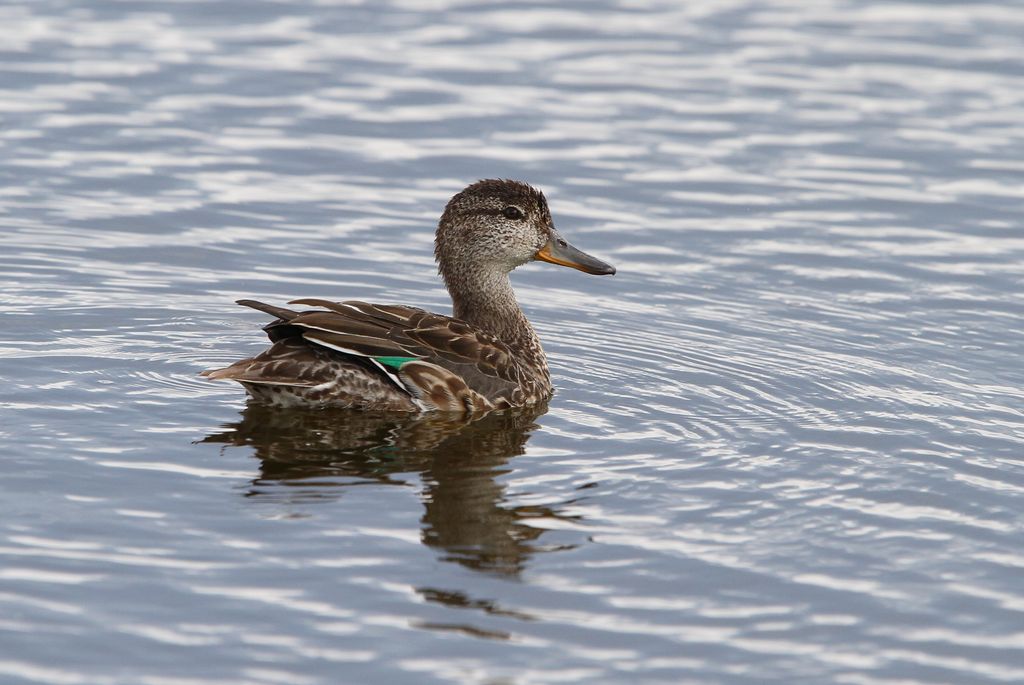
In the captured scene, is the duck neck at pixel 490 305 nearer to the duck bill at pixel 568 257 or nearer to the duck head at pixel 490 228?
the duck head at pixel 490 228

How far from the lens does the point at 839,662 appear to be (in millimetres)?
→ 7621

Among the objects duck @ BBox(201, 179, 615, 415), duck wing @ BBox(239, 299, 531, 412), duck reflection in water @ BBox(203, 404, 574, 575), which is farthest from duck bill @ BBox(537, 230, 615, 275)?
duck reflection in water @ BBox(203, 404, 574, 575)

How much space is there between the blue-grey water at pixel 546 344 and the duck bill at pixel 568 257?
0.65 m

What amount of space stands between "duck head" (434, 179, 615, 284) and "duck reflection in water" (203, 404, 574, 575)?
119cm

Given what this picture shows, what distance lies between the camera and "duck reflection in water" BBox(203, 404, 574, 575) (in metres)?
8.84

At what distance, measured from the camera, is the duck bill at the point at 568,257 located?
12.2 meters

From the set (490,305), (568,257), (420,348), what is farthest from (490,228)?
(420,348)

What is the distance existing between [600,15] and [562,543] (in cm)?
1289

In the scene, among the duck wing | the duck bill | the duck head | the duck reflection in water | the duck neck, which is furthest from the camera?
the duck bill

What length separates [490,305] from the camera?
11961 mm

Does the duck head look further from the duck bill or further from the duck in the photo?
the duck bill

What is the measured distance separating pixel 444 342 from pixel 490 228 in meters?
1.13

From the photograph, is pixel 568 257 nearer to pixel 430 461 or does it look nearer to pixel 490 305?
pixel 490 305

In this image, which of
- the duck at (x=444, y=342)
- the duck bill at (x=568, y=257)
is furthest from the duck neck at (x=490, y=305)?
the duck bill at (x=568, y=257)
